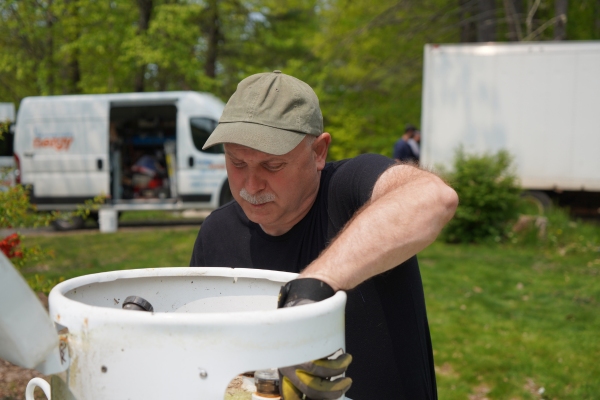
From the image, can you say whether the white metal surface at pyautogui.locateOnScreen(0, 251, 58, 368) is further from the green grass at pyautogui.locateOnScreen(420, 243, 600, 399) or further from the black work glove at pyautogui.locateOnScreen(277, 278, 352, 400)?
the green grass at pyautogui.locateOnScreen(420, 243, 600, 399)

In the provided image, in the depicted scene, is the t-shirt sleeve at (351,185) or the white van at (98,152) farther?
the white van at (98,152)

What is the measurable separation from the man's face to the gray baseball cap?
6 cm

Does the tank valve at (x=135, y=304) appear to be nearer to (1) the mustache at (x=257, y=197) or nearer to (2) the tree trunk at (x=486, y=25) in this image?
(1) the mustache at (x=257, y=197)

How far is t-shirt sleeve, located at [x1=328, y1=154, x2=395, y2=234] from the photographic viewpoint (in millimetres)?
1708

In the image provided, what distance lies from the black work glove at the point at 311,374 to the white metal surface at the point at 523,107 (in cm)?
1010

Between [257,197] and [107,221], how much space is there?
9.80 meters

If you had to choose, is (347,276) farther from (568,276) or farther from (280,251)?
(568,276)

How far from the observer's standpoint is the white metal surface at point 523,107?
10664 mm

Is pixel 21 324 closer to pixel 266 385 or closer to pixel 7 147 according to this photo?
pixel 266 385

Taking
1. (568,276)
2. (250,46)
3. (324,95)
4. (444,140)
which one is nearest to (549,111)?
(444,140)

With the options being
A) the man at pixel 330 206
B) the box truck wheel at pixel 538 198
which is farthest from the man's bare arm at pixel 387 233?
the box truck wheel at pixel 538 198

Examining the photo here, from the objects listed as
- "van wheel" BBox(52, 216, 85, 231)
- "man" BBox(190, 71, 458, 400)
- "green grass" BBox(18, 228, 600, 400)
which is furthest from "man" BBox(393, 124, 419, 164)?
"man" BBox(190, 71, 458, 400)

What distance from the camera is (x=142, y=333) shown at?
1.03 m

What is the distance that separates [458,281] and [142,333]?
21.0ft
